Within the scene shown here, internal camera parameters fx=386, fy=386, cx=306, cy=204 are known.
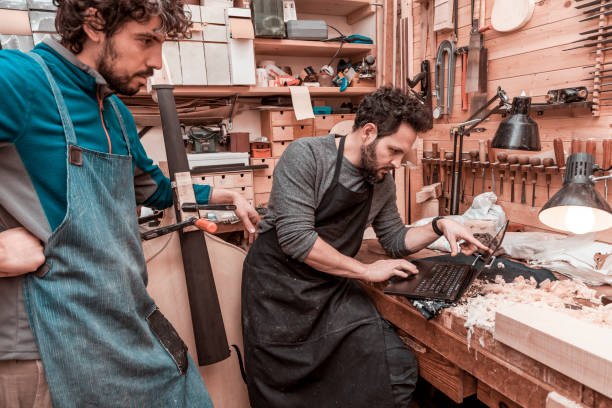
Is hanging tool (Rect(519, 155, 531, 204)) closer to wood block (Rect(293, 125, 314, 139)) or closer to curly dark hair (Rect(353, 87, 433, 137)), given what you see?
curly dark hair (Rect(353, 87, 433, 137))

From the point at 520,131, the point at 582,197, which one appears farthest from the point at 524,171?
the point at 582,197

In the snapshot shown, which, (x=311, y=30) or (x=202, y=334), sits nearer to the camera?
(x=202, y=334)

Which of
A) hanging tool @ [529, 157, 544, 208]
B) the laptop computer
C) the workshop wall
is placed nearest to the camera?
the laptop computer

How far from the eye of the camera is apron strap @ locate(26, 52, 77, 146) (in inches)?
32.2

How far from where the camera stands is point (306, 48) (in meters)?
2.88

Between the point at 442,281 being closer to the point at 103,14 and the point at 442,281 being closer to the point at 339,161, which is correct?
the point at 339,161

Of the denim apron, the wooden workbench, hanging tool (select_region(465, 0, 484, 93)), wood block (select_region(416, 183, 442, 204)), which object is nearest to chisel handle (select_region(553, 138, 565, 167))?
hanging tool (select_region(465, 0, 484, 93))

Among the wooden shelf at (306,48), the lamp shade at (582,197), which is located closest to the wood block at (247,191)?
the wooden shelf at (306,48)

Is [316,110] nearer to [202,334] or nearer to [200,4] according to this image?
[200,4]

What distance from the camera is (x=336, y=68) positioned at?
3303mm

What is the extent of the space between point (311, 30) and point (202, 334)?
219 cm

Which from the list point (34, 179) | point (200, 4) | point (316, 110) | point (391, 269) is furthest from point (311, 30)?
point (34, 179)

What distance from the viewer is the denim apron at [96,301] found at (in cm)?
83

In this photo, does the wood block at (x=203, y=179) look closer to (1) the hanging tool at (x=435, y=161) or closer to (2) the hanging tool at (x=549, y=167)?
(1) the hanging tool at (x=435, y=161)
